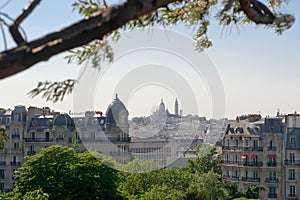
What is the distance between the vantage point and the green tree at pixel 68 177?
25703mm

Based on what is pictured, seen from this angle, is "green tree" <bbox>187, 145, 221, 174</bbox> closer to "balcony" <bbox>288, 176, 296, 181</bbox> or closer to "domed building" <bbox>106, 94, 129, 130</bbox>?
"domed building" <bbox>106, 94, 129, 130</bbox>

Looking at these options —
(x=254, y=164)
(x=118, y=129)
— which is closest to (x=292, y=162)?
(x=254, y=164)

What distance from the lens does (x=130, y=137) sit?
45750 millimetres

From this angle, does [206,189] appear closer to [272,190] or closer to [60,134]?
[272,190]

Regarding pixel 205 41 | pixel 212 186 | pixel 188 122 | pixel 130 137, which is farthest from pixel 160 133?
pixel 205 41

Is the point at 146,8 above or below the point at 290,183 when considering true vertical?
above

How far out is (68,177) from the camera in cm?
2642

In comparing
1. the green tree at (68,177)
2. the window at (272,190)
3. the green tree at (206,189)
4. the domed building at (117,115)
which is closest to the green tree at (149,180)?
the green tree at (206,189)

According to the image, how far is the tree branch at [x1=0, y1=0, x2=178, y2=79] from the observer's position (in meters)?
2.66

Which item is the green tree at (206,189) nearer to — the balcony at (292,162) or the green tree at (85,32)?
the balcony at (292,162)

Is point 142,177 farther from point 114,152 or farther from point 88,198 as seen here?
point 114,152

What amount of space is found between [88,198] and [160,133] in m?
33.8

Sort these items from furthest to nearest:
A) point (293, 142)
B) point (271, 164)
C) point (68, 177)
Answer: point (271, 164)
point (293, 142)
point (68, 177)

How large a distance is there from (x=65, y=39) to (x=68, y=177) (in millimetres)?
24314
